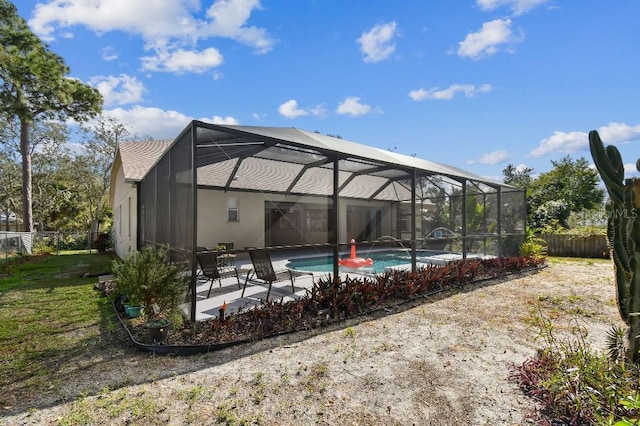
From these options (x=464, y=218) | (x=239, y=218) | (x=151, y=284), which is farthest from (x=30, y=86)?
→ (x=464, y=218)

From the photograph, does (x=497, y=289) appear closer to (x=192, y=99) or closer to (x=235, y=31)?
(x=235, y=31)

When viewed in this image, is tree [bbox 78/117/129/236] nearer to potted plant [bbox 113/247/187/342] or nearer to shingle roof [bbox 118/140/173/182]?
shingle roof [bbox 118/140/173/182]

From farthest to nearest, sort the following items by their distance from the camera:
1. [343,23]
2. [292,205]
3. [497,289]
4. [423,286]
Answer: [292,205]
[343,23]
[497,289]
[423,286]

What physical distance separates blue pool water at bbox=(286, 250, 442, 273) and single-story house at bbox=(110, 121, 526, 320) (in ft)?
1.72

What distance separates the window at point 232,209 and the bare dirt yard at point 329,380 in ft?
28.5

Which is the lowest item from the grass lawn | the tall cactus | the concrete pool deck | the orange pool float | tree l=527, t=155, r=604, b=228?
the grass lawn

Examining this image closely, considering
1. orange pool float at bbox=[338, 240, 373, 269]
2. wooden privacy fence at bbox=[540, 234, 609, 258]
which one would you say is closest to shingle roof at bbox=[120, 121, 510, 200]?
orange pool float at bbox=[338, 240, 373, 269]

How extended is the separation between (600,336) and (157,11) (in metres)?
9.20

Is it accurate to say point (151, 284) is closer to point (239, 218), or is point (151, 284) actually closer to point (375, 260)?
point (375, 260)

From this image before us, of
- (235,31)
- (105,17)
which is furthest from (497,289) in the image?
(105,17)

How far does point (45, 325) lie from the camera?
5125 mm

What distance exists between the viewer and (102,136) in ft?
90.2

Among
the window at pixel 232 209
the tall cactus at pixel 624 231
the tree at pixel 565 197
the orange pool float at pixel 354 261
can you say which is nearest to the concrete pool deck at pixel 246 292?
the orange pool float at pixel 354 261

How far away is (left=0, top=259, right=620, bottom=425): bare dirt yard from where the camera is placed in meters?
2.68
